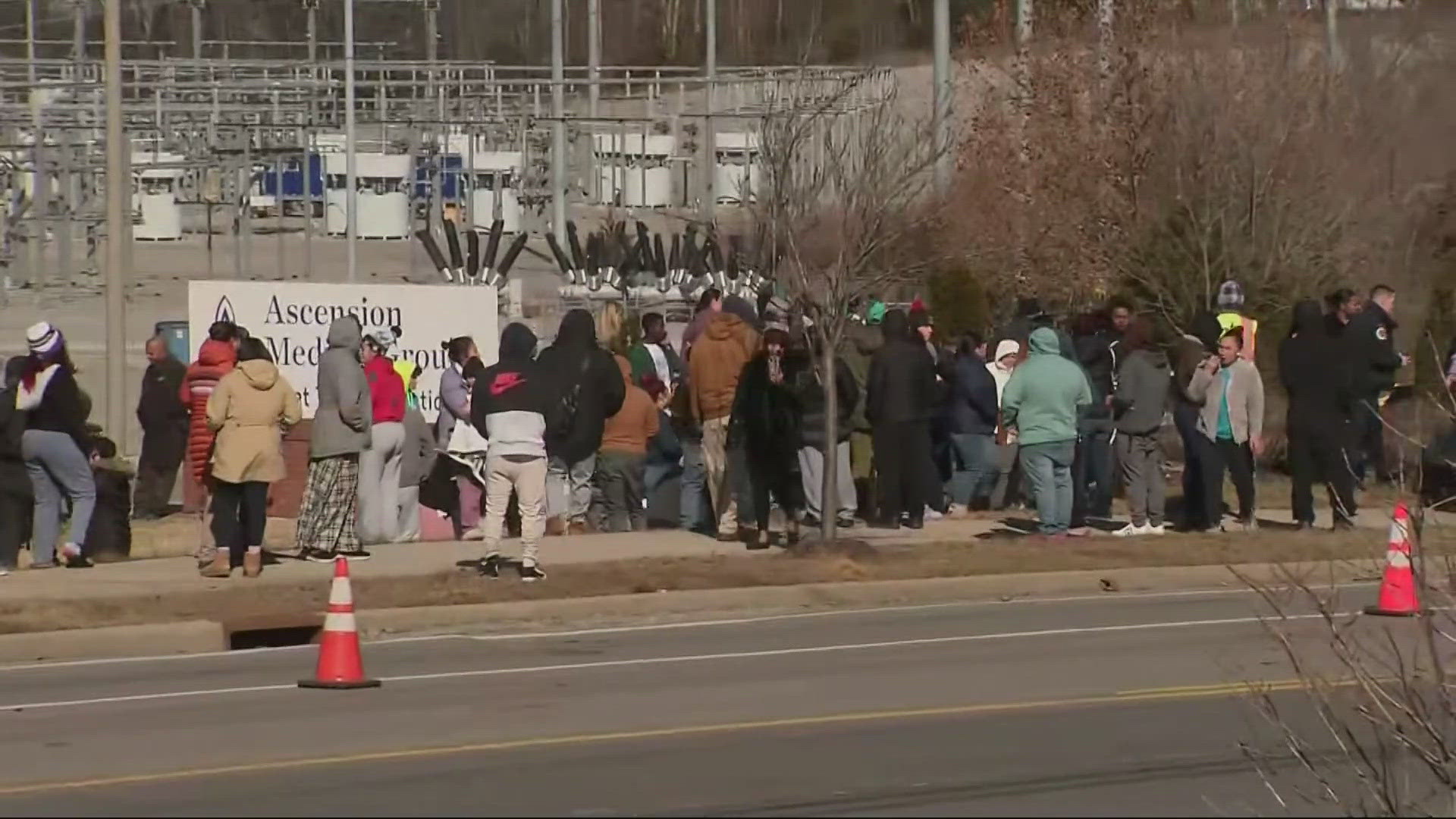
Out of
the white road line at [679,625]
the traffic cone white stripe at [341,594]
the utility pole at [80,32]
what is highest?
the utility pole at [80,32]

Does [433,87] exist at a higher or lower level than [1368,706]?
higher

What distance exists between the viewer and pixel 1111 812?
7.04 m

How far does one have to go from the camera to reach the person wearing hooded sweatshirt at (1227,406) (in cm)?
1806

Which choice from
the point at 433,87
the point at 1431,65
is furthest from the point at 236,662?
the point at 433,87

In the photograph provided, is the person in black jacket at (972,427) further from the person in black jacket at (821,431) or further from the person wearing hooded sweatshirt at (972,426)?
the person in black jacket at (821,431)

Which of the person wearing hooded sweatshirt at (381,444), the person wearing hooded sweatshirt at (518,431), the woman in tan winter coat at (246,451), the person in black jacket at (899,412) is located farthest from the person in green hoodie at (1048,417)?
the woman in tan winter coat at (246,451)

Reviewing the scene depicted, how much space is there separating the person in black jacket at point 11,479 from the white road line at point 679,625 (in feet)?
9.31

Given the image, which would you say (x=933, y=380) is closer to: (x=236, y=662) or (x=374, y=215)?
(x=236, y=662)

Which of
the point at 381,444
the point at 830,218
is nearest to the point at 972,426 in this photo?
the point at 830,218

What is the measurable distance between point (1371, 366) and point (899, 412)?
158 inches

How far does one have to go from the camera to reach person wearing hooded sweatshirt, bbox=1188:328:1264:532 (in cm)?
1806

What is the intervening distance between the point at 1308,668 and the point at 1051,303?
20.2 metres

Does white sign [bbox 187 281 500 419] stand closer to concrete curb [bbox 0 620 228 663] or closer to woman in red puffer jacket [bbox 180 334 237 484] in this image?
woman in red puffer jacket [bbox 180 334 237 484]

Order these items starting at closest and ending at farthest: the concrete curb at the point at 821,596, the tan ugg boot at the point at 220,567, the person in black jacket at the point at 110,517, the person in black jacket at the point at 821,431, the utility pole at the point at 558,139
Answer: the concrete curb at the point at 821,596, the tan ugg boot at the point at 220,567, the person in black jacket at the point at 110,517, the person in black jacket at the point at 821,431, the utility pole at the point at 558,139
